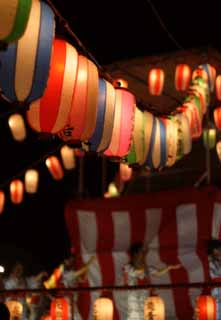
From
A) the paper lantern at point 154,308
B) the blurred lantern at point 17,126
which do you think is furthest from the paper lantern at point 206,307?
the blurred lantern at point 17,126

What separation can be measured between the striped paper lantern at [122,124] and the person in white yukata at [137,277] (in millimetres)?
3459

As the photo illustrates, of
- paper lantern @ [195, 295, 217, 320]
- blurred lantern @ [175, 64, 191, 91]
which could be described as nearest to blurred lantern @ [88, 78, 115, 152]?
paper lantern @ [195, 295, 217, 320]

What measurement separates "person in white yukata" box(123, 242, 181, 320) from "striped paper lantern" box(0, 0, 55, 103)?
6048mm

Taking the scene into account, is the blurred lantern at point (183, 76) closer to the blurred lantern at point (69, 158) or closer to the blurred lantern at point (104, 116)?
the blurred lantern at point (69, 158)

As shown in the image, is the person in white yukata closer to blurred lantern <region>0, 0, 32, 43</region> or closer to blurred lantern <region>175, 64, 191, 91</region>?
blurred lantern <region>175, 64, 191, 91</region>

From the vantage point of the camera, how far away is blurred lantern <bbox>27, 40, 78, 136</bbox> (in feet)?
→ 19.6

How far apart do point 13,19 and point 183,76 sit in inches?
299

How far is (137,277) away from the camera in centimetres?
1065

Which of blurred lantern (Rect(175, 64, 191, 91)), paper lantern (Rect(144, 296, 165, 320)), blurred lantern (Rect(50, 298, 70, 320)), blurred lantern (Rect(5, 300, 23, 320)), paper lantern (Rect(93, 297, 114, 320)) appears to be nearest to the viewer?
paper lantern (Rect(144, 296, 165, 320))

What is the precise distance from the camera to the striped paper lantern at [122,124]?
7.57 metres

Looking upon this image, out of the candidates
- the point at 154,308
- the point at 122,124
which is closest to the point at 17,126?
the point at 154,308

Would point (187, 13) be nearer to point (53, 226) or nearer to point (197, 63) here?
point (197, 63)

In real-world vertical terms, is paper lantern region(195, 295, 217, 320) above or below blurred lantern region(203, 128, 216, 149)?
below

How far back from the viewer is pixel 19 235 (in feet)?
69.8
